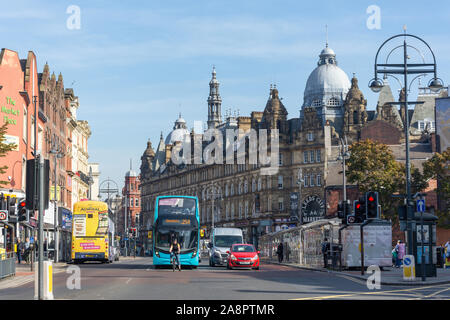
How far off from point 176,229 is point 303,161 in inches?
2848

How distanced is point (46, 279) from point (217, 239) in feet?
124

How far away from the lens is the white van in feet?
178

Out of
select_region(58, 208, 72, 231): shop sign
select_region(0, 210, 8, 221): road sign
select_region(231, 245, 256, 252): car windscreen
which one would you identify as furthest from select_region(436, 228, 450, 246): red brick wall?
select_region(0, 210, 8, 221): road sign

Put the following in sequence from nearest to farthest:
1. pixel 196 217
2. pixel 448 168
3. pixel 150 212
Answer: pixel 196 217 → pixel 448 168 → pixel 150 212

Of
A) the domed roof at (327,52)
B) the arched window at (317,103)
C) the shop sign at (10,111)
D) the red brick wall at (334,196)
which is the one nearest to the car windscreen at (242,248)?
the shop sign at (10,111)

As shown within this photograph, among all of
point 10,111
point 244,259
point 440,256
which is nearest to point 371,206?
point 244,259

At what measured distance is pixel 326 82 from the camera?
133250mm

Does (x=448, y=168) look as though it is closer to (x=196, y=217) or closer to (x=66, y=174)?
(x=196, y=217)

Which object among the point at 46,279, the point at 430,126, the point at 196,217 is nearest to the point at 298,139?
the point at 430,126

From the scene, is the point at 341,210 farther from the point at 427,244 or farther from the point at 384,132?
the point at 384,132

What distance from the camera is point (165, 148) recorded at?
186m

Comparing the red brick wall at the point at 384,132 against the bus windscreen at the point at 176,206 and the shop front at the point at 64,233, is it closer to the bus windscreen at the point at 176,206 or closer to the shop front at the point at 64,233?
the shop front at the point at 64,233

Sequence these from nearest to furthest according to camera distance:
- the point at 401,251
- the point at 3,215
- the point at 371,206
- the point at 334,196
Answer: the point at 371,206 → the point at 3,215 → the point at 401,251 → the point at 334,196

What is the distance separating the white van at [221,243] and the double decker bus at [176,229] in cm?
829
